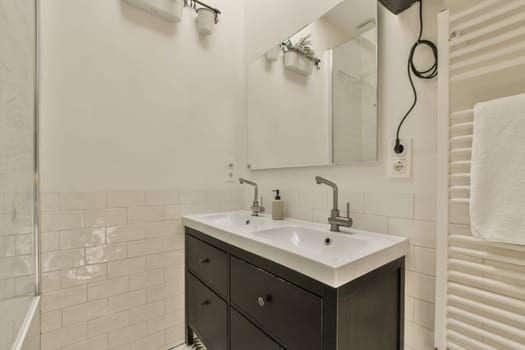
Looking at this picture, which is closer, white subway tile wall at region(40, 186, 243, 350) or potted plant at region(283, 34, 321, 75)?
white subway tile wall at region(40, 186, 243, 350)

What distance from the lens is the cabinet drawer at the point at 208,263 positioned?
1.20 meters

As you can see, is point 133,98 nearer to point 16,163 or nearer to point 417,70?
point 16,163

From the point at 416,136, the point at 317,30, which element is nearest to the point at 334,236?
the point at 416,136

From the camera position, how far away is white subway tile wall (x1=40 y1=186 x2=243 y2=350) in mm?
1254

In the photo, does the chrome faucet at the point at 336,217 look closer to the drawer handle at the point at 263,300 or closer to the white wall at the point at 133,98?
the drawer handle at the point at 263,300

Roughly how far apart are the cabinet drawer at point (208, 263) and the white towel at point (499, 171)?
0.98 meters

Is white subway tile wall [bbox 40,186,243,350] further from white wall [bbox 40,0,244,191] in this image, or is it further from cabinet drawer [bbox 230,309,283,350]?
cabinet drawer [bbox 230,309,283,350]

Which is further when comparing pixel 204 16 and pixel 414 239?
pixel 204 16

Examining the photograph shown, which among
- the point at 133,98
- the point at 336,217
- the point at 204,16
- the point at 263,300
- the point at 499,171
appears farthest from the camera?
the point at 204,16

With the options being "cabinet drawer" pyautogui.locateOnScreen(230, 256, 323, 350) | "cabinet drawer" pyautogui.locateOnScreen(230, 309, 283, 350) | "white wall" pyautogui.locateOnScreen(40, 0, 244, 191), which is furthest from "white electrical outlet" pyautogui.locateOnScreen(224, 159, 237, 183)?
"cabinet drawer" pyautogui.locateOnScreen(230, 309, 283, 350)

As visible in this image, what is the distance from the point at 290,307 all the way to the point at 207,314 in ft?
2.42

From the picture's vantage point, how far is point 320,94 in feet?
4.52

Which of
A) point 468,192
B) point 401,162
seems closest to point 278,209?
point 401,162

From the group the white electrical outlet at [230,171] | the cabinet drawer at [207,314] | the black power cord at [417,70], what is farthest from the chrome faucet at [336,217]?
the white electrical outlet at [230,171]
